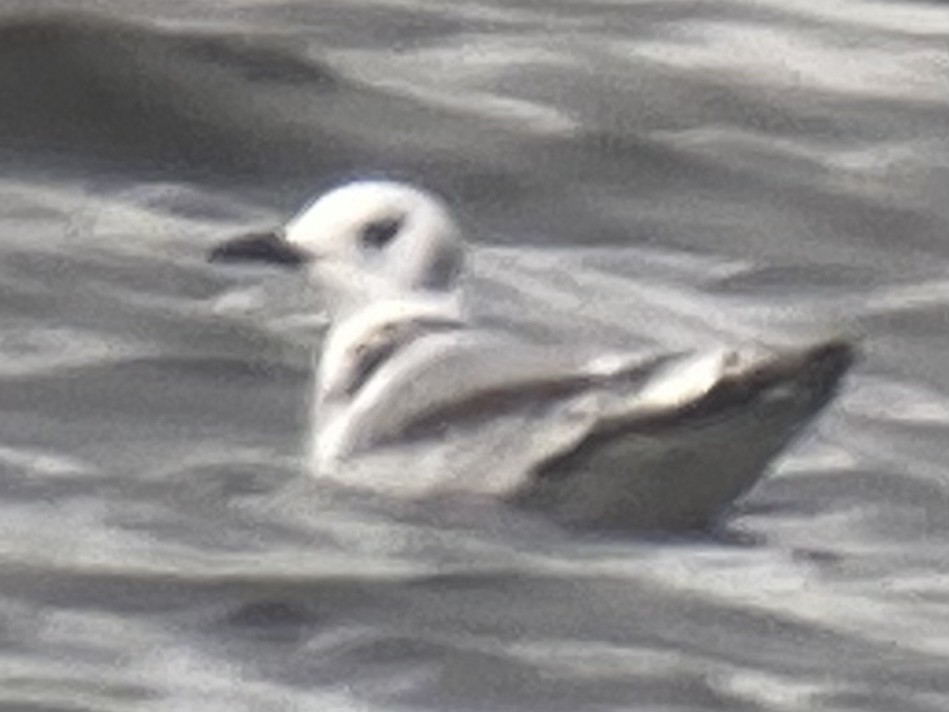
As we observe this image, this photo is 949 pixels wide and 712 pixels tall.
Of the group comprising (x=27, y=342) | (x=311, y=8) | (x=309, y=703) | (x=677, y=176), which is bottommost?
(x=309, y=703)

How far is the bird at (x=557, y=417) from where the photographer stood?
1158cm

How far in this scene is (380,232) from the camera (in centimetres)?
1343

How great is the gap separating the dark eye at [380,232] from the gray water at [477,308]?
257 millimetres

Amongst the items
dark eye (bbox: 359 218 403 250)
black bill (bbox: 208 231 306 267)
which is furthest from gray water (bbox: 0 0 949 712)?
dark eye (bbox: 359 218 403 250)

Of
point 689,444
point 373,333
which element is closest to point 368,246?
point 373,333

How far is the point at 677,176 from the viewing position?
1450 centimetres

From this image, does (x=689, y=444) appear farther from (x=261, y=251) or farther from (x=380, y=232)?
(x=261, y=251)

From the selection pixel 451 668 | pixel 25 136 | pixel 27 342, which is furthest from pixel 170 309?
pixel 451 668

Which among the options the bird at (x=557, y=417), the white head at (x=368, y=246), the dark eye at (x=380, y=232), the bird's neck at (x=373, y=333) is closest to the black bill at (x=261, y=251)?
the white head at (x=368, y=246)

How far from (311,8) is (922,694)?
4.86 metres

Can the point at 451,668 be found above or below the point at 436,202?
below

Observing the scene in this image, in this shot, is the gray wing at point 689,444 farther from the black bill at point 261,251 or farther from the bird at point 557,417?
the black bill at point 261,251

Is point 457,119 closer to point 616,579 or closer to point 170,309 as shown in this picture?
point 170,309

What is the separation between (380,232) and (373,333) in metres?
0.56
